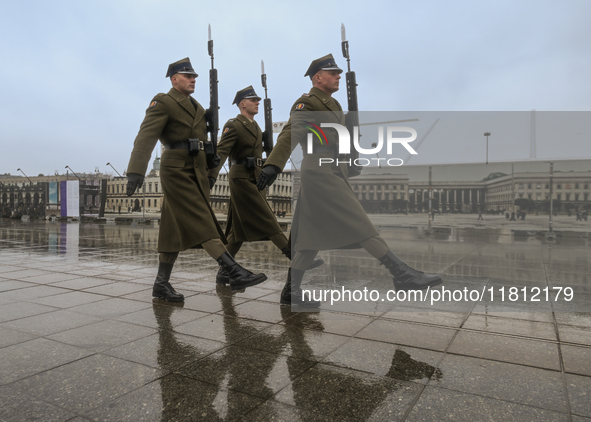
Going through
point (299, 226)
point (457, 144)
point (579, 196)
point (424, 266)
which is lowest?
point (424, 266)

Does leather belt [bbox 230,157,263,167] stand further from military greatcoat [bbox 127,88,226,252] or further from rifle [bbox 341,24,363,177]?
rifle [bbox 341,24,363,177]

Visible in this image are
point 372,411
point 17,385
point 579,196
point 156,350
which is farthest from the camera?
point 579,196

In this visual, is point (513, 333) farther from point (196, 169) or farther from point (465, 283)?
point (196, 169)

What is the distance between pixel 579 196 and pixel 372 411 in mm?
3979

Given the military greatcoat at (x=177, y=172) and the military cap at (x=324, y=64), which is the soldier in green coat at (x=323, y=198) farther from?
the military greatcoat at (x=177, y=172)

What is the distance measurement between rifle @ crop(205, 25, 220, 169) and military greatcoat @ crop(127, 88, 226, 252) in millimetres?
171

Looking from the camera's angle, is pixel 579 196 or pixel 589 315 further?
pixel 579 196

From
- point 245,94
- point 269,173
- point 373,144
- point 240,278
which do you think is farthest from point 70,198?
point 373,144

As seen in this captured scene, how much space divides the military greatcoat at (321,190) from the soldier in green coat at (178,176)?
2.86 feet

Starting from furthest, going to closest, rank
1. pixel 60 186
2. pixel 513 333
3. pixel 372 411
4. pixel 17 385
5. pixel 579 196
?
pixel 60 186 → pixel 579 196 → pixel 513 333 → pixel 17 385 → pixel 372 411

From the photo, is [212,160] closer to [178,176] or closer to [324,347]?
[178,176]

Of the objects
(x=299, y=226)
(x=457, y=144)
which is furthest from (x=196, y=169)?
(x=457, y=144)

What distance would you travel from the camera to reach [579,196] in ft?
15.9

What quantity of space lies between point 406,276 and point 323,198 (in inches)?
35.5
